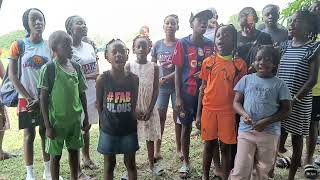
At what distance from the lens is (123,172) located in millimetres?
4574

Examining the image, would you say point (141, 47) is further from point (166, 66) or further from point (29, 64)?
point (29, 64)

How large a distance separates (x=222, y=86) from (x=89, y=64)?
1650 millimetres

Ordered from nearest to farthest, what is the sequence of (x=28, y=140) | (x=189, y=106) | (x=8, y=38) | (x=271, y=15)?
(x=28, y=140) < (x=189, y=106) < (x=271, y=15) < (x=8, y=38)

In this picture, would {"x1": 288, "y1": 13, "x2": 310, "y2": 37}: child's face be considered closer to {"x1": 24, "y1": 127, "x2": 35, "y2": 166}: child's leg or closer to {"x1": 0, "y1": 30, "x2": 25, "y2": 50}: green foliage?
{"x1": 24, "y1": 127, "x2": 35, "y2": 166}: child's leg

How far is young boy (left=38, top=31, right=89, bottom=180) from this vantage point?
136 inches

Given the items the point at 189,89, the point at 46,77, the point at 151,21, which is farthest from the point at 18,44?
the point at 151,21

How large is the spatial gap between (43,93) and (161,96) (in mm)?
1859

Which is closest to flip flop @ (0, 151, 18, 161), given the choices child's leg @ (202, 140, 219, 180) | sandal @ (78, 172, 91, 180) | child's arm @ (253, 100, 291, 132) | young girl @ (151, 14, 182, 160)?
sandal @ (78, 172, 91, 180)

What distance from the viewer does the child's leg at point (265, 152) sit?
134 inches

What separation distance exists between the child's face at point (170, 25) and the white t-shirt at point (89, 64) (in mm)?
1028

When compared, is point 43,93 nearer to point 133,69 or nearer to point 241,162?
point 133,69

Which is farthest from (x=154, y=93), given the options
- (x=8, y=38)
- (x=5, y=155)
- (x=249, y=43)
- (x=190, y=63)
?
(x=8, y=38)

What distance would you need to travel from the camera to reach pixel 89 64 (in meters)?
4.43

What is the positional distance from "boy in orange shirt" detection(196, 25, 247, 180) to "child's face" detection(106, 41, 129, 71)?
2.84 ft
